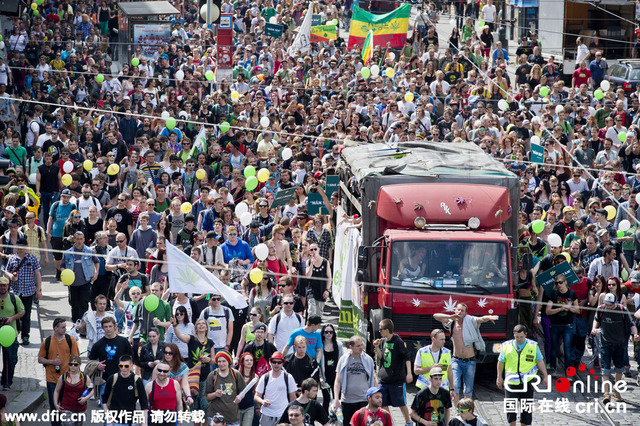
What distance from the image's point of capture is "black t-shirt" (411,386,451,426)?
12094mm

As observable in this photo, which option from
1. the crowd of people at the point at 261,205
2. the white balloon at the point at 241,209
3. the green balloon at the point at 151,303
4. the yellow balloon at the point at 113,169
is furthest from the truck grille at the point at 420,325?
the yellow balloon at the point at 113,169

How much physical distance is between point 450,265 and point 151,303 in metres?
3.94

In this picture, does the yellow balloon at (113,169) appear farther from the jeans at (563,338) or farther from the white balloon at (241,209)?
the jeans at (563,338)

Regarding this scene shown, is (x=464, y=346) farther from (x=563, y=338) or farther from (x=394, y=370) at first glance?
(x=563, y=338)

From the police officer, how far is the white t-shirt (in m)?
1.69

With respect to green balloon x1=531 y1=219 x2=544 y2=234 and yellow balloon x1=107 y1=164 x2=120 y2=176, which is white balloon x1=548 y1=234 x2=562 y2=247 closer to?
green balloon x1=531 y1=219 x2=544 y2=234

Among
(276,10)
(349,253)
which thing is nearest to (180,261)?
(349,253)

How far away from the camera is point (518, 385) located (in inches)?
513

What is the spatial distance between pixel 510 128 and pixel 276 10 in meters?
18.9

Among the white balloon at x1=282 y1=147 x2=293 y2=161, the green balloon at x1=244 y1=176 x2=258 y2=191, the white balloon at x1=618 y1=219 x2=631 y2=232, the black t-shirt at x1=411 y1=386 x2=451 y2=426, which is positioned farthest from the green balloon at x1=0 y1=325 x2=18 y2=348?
the white balloon at x1=618 y1=219 x2=631 y2=232

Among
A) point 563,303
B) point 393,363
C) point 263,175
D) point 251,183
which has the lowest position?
point 393,363

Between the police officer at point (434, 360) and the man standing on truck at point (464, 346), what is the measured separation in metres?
0.55

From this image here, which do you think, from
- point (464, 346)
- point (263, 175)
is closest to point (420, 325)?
point (464, 346)

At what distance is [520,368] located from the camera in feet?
43.1
